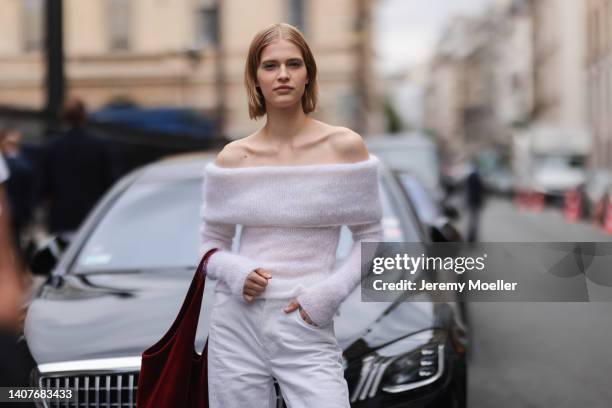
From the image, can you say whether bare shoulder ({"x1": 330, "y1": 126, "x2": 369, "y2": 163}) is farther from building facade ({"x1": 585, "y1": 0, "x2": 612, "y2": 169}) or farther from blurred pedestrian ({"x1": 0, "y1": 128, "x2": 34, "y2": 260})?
building facade ({"x1": 585, "y1": 0, "x2": 612, "y2": 169})

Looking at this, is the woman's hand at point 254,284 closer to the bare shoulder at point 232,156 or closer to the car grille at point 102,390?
the bare shoulder at point 232,156

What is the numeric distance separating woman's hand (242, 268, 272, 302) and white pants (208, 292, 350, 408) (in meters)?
0.04

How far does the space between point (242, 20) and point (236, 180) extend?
39.5 metres

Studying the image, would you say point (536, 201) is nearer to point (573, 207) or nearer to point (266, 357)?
point (573, 207)

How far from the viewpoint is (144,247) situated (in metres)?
4.88

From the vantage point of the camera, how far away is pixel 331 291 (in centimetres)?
266

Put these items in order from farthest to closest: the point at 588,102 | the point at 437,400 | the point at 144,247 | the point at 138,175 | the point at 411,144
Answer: the point at 588,102 < the point at 411,144 < the point at 138,175 < the point at 144,247 < the point at 437,400

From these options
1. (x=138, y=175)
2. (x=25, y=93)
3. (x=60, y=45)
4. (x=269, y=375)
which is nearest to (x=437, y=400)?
(x=269, y=375)

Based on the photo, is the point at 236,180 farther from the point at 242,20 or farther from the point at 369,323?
the point at 242,20

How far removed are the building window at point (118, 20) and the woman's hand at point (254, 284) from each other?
4099cm

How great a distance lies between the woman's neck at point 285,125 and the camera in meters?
2.78

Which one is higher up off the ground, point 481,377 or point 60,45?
point 60,45

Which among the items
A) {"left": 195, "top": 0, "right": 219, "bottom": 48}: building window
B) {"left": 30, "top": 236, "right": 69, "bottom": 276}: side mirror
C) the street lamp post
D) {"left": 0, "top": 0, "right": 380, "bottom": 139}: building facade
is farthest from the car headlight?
{"left": 195, "top": 0, "right": 219, "bottom": 48}: building window

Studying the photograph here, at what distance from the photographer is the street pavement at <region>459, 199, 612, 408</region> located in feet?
13.8
